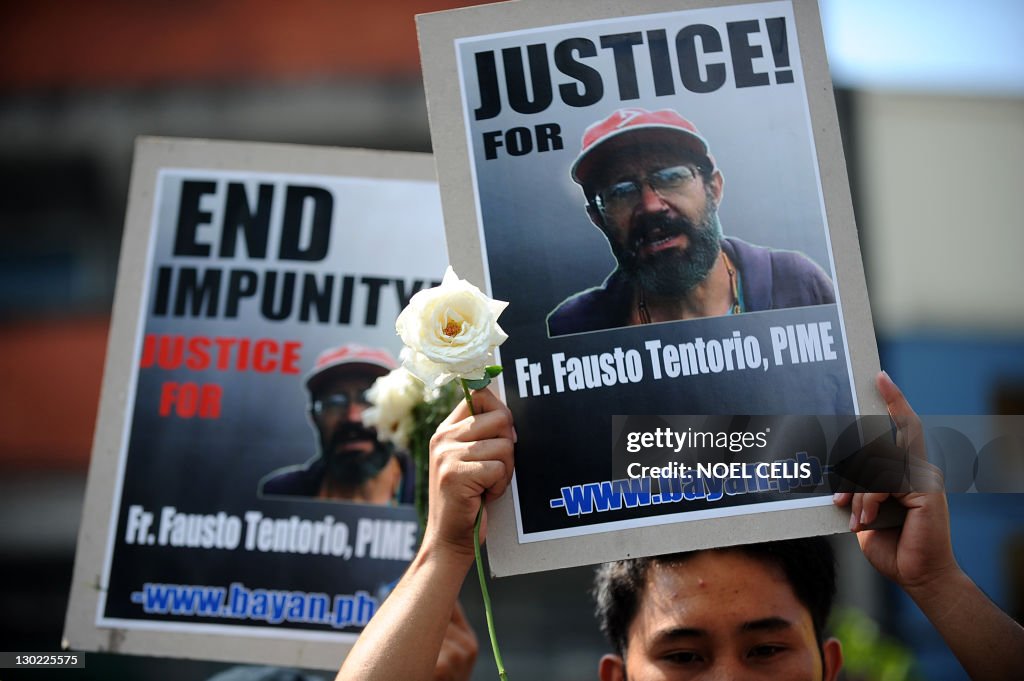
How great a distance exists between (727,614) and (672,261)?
574 mm

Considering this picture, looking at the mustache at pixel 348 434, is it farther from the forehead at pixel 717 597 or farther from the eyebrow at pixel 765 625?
the eyebrow at pixel 765 625

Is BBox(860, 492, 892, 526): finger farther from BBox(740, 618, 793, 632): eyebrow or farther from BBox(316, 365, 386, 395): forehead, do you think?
BBox(316, 365, 386, 395): forehead

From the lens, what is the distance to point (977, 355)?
21.7ft

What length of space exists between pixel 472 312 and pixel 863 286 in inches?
25.1

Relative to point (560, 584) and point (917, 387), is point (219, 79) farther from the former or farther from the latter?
point (917, 387)

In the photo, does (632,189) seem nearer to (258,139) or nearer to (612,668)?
(612,668)

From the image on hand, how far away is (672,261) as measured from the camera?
1.72 meters

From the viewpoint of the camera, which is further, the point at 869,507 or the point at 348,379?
the point at 348,379

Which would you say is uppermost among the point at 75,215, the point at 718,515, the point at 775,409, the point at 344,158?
the point at 75,215

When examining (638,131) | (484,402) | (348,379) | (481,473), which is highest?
(638,131)

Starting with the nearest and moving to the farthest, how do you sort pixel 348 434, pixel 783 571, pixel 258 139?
pixel 783 571, pixel 348 434, pixel 258 139

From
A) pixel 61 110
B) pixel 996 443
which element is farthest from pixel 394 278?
pixel 61 110

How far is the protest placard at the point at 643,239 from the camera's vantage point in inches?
64.6

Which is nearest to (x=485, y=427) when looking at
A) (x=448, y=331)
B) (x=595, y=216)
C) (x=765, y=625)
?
(x=448, y=331)
